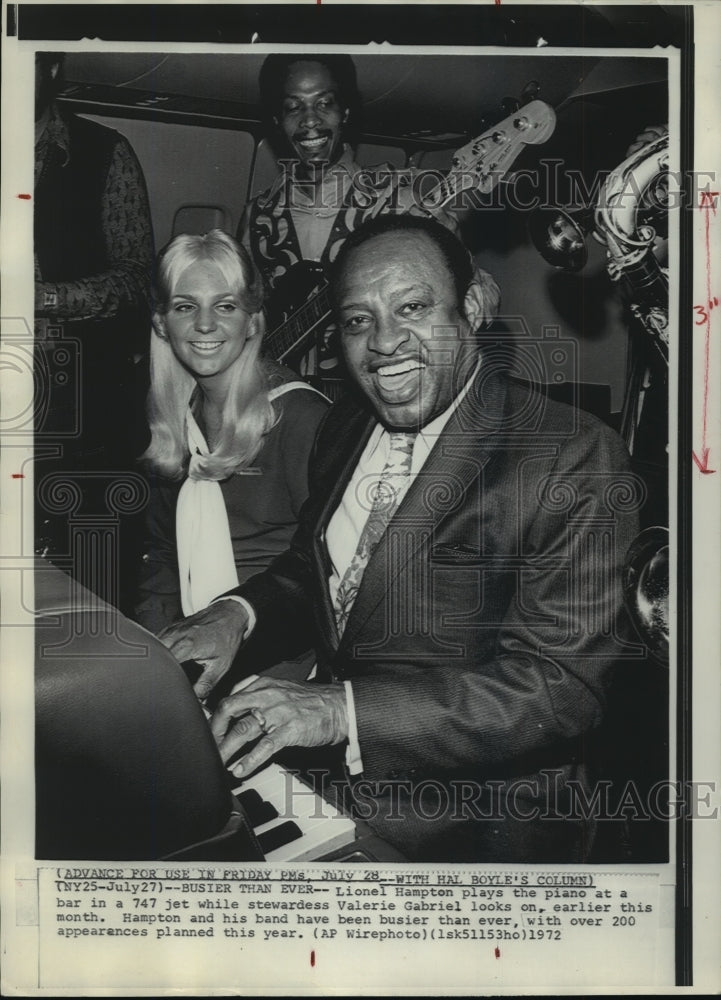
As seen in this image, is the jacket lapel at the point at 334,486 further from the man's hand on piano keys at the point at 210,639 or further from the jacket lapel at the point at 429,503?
the man's hand on piano keys at the point at 210,639

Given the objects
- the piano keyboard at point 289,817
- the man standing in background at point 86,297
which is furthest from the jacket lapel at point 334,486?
the man standing in background at point 86,297

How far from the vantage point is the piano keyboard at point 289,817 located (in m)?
2.30

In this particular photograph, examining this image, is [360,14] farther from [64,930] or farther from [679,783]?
[64,930]

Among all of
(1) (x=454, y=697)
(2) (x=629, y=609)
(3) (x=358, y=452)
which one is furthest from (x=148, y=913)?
(2) (x=629, y=609)

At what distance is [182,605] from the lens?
7.86 feet

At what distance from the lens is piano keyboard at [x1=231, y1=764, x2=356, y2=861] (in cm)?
230

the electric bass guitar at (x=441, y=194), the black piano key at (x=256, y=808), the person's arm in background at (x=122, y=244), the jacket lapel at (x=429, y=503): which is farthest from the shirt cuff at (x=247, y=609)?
the person's arm in background at (x=122, y=244)

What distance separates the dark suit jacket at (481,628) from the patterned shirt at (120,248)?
0.64 meters

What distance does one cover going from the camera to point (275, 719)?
233 cm

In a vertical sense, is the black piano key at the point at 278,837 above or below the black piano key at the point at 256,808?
below

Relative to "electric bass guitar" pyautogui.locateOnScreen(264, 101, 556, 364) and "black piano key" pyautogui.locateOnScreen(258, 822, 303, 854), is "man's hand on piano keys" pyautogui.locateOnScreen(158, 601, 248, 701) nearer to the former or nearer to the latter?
"black piano key" pyautogui.locateOnScreen(258, 822, 303, 854)

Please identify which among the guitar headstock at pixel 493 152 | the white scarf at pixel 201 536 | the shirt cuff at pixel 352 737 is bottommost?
the shirt cuff at pixel 352 737

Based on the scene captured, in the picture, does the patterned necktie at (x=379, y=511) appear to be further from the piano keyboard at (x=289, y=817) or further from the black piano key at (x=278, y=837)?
the black piano key at (x=278, y=837)

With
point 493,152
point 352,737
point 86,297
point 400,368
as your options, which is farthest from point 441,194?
point 352,737
